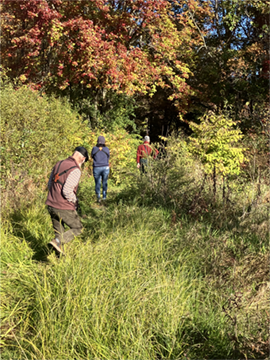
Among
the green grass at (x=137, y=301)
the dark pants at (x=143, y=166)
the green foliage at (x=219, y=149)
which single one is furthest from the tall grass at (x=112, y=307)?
the green foliage at (x=219, y=149)

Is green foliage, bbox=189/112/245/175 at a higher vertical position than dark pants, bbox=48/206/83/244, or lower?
higher

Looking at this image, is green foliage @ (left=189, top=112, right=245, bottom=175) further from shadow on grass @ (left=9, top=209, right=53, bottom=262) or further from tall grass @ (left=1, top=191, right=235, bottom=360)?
tall grass @ (left=1, top=191, right=235, bottom=360)

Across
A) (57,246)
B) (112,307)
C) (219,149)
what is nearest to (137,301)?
(112,307)

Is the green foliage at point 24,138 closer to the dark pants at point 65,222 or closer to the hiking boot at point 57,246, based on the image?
the dark pants at point 65,222

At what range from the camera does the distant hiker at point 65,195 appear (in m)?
4.11

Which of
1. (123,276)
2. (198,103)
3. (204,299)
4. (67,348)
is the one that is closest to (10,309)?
(67,348)

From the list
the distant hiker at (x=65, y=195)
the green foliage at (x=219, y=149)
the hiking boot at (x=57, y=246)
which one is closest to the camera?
the hiking boot at (x=57, y=246)

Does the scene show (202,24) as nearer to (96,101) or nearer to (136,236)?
(96,101)

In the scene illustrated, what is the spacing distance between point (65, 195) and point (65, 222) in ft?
1.31

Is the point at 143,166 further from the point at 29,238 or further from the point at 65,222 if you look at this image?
the point at 65,222

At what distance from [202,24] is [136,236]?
17.0 m

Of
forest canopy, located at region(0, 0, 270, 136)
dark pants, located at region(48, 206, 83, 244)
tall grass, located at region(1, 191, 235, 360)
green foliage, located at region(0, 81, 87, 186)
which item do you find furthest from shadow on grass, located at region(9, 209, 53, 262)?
forest canopy, located at region(0, 0, 270, 136)

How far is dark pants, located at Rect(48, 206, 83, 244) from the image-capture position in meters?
4.17

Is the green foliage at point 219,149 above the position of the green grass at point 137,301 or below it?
above
